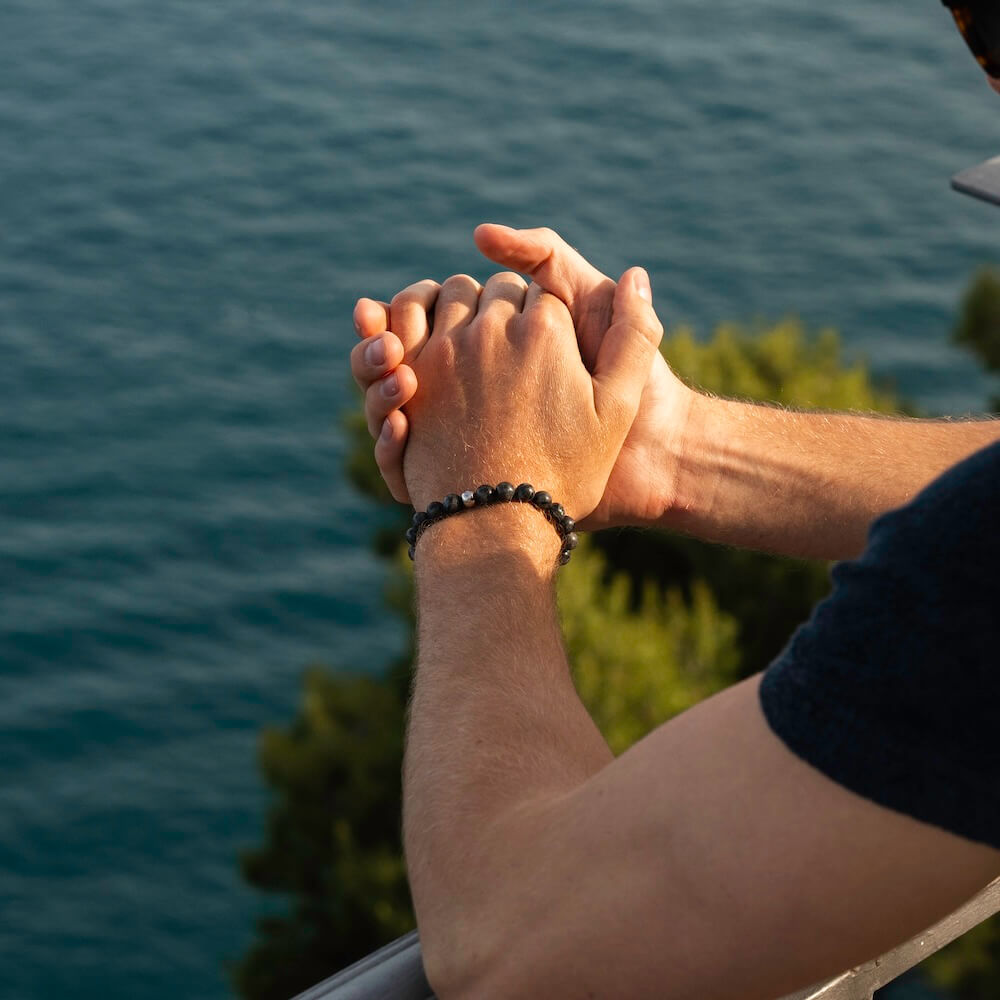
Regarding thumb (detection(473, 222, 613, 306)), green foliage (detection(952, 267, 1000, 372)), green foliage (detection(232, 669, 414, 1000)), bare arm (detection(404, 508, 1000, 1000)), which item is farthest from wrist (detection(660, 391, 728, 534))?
green foliage (detection(952, 267, 1000, 372))

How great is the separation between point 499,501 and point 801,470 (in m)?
0.60

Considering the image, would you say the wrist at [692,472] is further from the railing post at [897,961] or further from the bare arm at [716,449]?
the railing post at [897,961]

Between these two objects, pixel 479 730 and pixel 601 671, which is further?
pixel 601 671

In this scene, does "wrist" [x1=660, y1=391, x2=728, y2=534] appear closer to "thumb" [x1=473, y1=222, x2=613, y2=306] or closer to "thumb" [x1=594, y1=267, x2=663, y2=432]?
"thumb" [x1=594, y1=267, x2=663, y2=432]

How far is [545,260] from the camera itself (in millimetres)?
2441

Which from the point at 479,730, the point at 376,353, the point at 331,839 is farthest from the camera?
the point at 331,839

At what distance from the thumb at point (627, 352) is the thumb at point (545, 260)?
0.06 m

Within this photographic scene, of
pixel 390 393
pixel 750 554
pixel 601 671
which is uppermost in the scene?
pixel 390 393

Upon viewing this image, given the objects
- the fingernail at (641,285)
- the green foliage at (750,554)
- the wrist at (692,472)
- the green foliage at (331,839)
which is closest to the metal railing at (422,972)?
the wrist at (692,472)

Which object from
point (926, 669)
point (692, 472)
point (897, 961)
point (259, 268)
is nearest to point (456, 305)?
point (692, 472)

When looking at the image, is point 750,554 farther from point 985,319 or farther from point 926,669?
point 926,669

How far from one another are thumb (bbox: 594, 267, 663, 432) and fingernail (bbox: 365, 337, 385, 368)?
1.02ft

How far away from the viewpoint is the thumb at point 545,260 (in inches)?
94.6

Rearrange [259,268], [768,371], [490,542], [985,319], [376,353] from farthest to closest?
[259,268]
[985,319]
[768,371]
[376,353]
[490,542]
